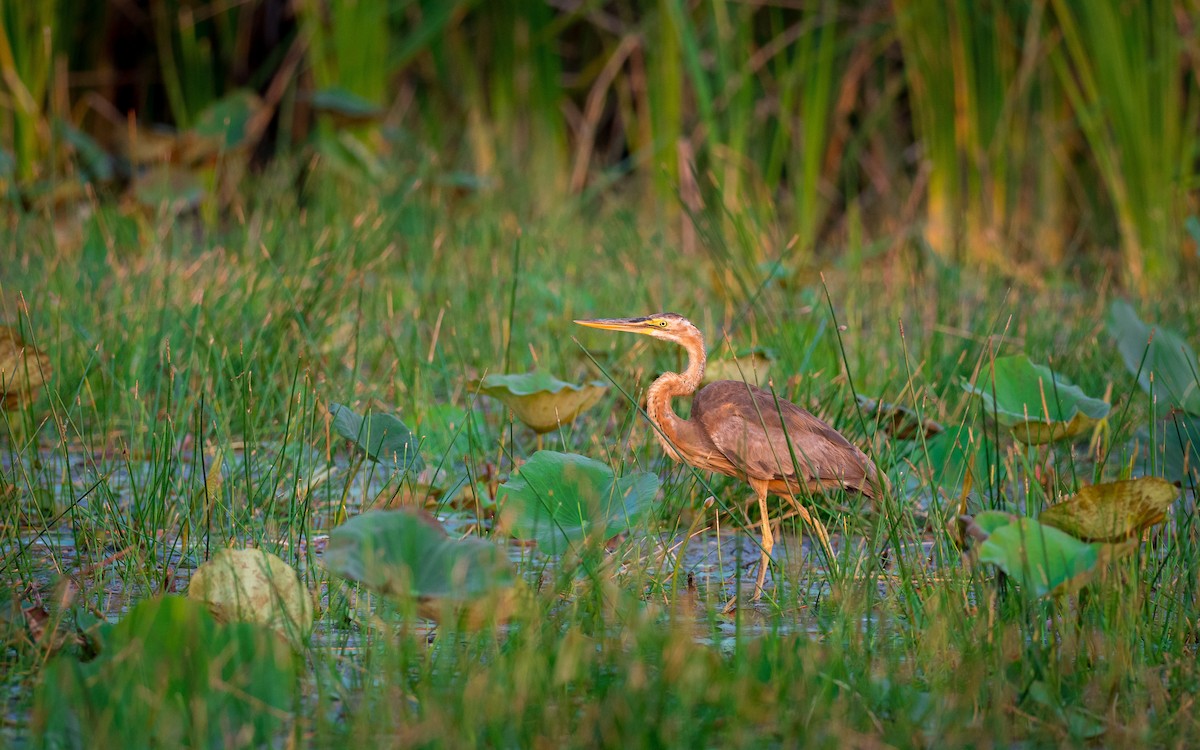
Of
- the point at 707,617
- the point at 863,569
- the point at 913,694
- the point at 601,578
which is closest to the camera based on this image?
the point at 913,694

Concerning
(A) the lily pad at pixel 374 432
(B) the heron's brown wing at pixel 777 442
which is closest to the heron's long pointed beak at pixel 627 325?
(B) the heron's brown wing at pixel 777 442

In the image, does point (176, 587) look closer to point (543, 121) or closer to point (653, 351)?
point (653, 351)

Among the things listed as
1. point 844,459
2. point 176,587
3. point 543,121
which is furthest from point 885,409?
point 543,121

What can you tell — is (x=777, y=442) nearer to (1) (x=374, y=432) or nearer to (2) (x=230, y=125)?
(1) (x=374, y=432)

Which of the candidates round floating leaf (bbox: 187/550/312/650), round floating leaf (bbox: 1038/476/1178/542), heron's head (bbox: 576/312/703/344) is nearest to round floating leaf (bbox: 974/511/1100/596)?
round floating leaf (bbox: 1038/476/1178/542)

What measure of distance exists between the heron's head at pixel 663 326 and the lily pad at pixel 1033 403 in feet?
1.81

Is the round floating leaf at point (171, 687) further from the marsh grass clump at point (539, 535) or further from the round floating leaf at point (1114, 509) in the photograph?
the round floating leaf at point (1114, 509)

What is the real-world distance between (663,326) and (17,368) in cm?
123

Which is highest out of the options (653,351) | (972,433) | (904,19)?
(904,19)

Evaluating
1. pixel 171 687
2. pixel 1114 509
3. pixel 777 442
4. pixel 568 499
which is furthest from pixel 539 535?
pixel 1114 509

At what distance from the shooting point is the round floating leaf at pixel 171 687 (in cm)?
140

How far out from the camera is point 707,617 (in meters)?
2.00

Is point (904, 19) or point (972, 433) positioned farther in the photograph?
point (904, 19)

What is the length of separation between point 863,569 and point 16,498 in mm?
1350
